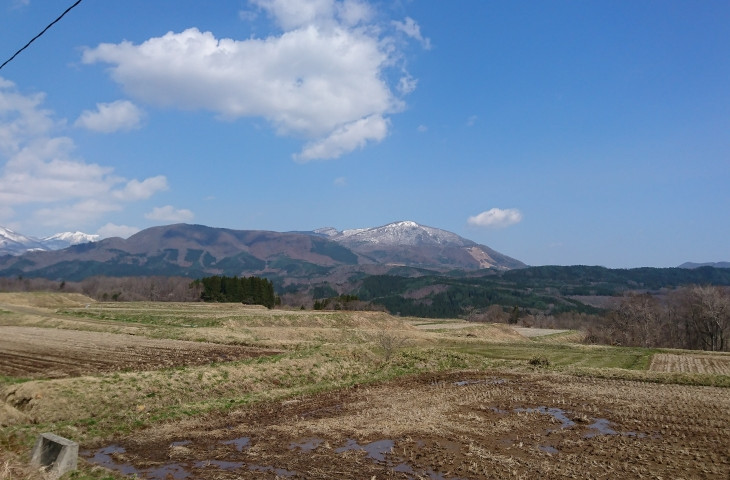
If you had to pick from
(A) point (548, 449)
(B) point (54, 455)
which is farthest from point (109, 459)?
(A) point (548, 449)

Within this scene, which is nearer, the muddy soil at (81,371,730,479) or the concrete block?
the concrete block

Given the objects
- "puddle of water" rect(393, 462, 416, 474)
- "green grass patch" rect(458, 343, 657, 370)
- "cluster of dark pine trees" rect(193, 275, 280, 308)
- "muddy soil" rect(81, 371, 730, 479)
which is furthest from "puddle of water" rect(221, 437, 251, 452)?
"cluster of dark pine trees" rect(193, 275, 280, 308)

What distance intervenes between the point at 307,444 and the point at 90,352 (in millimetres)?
26243

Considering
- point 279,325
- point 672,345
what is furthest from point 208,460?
point 672,345

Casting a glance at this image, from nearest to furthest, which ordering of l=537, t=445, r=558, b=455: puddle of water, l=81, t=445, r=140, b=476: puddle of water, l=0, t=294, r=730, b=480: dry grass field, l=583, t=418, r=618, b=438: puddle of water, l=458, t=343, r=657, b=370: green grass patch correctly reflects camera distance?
l=81, t=445, r=140, b=476: puddle of water → l=0, t=294, r=730, b=480: dry grass field → l=537, t=445, r=558, b=455: puddle of water → l=583, t=418, r=618, b=438: puddle of water → l=458, t=343, r=657, b=370: green grass patch

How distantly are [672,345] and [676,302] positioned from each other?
11.4 m

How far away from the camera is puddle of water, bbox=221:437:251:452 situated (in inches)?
712

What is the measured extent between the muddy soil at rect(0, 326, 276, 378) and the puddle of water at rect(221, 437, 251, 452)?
15353 millimetres

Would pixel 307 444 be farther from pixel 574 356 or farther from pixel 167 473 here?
pixel 574 356

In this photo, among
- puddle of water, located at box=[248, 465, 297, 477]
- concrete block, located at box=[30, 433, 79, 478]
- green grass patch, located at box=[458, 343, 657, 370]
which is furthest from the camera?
green grass patch, located at box=[458, 343, 657, 370]

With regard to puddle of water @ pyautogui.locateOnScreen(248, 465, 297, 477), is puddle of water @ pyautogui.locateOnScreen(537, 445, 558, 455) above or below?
below

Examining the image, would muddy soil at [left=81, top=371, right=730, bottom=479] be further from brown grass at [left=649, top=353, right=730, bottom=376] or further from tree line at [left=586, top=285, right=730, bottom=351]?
tree line at [left=586, top=285, right=730, bottom=351]

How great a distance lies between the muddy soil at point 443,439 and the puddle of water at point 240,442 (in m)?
0.08

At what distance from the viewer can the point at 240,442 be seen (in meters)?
18.8
